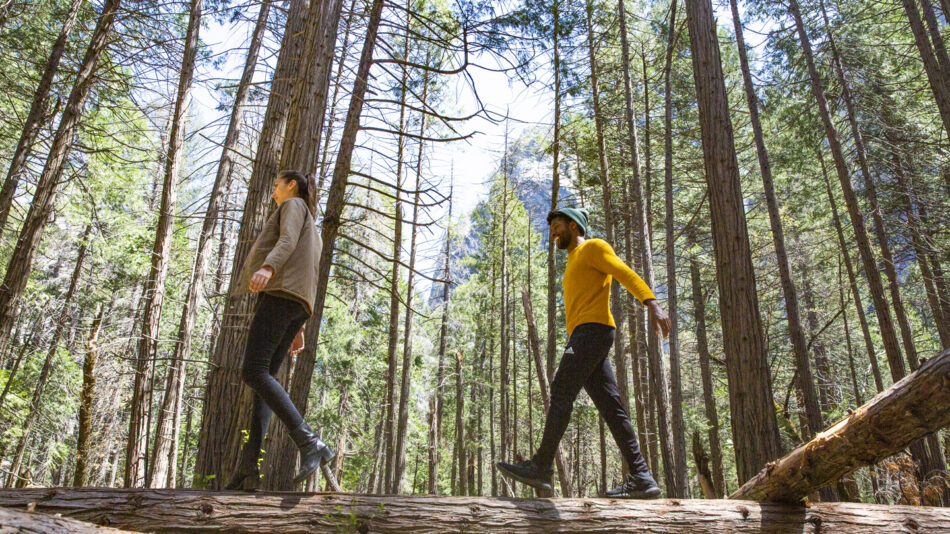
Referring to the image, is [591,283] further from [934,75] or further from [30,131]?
[934,75]

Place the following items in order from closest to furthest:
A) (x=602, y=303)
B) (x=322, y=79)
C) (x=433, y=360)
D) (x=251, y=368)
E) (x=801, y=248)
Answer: (x=251, y=368), (x=602, y=303), (x=322, y=79), (x=801, y=248), (x=433, y=360)

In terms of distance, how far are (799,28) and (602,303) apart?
12.9 meters

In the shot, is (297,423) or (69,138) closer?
(297,423)

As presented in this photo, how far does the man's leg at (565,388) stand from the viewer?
3.76m

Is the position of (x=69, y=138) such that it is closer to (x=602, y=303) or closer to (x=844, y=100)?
(x=602, y=303)

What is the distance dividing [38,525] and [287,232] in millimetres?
1859

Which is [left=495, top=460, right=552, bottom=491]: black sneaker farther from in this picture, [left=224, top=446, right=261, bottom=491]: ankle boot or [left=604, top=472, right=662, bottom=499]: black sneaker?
[left=224, top=446, right=261, bottom=491]: ankle boot

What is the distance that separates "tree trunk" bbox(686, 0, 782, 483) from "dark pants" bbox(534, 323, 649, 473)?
152 centimetres

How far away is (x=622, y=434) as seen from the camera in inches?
153

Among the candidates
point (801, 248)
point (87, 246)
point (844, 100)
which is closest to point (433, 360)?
point (87, 246)

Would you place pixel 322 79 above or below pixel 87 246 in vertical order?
below

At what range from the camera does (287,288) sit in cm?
327

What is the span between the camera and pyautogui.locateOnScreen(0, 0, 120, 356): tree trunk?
6.30 metres

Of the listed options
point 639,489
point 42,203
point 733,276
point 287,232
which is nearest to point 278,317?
point 287,232
